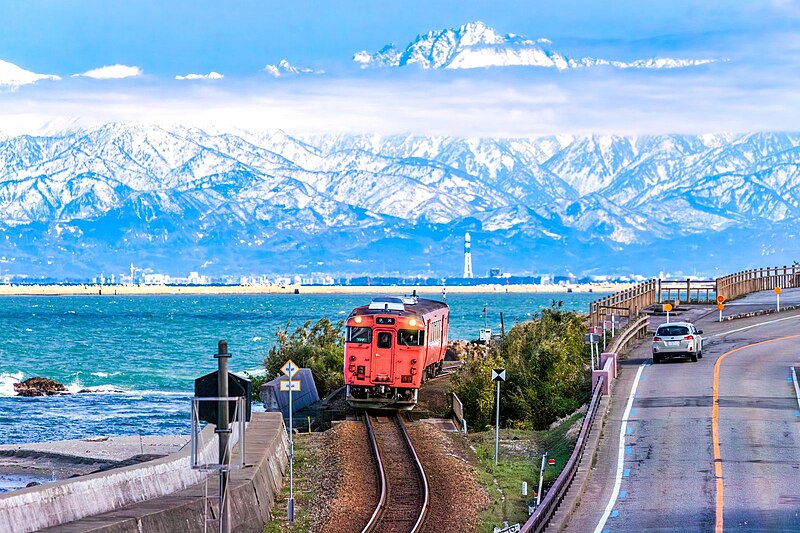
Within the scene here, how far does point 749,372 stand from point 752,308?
29.8m

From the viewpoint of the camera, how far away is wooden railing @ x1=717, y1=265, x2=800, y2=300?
8112cm

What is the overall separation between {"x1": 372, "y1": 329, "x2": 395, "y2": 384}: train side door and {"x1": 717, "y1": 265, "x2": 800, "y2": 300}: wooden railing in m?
38.4

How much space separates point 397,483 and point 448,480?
1.24 m

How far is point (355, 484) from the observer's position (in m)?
30.5

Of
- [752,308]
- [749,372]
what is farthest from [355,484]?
[752,308]

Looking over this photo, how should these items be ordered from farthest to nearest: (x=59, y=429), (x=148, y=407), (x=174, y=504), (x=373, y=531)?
(x=148, y=407), (x=59, y=429), (x=373, y=531), (x=174, y=504)

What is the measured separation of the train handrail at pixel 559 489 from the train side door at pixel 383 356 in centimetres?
985

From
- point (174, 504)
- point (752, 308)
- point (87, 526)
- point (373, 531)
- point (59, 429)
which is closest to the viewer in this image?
point (87, 526)

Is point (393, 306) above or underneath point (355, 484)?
above

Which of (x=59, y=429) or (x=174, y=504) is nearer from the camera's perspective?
(x=174, y=504)

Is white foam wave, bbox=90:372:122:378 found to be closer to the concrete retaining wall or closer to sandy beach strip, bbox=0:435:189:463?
sandy beach strip, bbox=0:435:189:463

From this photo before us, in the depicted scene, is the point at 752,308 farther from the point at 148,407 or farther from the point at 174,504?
the point at 174,504

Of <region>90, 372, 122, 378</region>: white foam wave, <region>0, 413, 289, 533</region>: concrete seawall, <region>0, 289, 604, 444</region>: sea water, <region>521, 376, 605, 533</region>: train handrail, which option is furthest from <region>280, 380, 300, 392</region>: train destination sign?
<region>90, 372, 122, 378</region>: white foam wave

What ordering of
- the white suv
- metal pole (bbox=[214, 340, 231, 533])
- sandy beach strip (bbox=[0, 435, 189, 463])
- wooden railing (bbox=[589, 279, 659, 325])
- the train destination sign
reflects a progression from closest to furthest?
1. metal pole (bbox=[214, 340, 231, 533])
2. the train destination sign
3. sandy beach strip (bbox=[0, 435, 189, 463])
4. the white suv
5. wooden railing (bbox=[589, 279, 659, 325])
